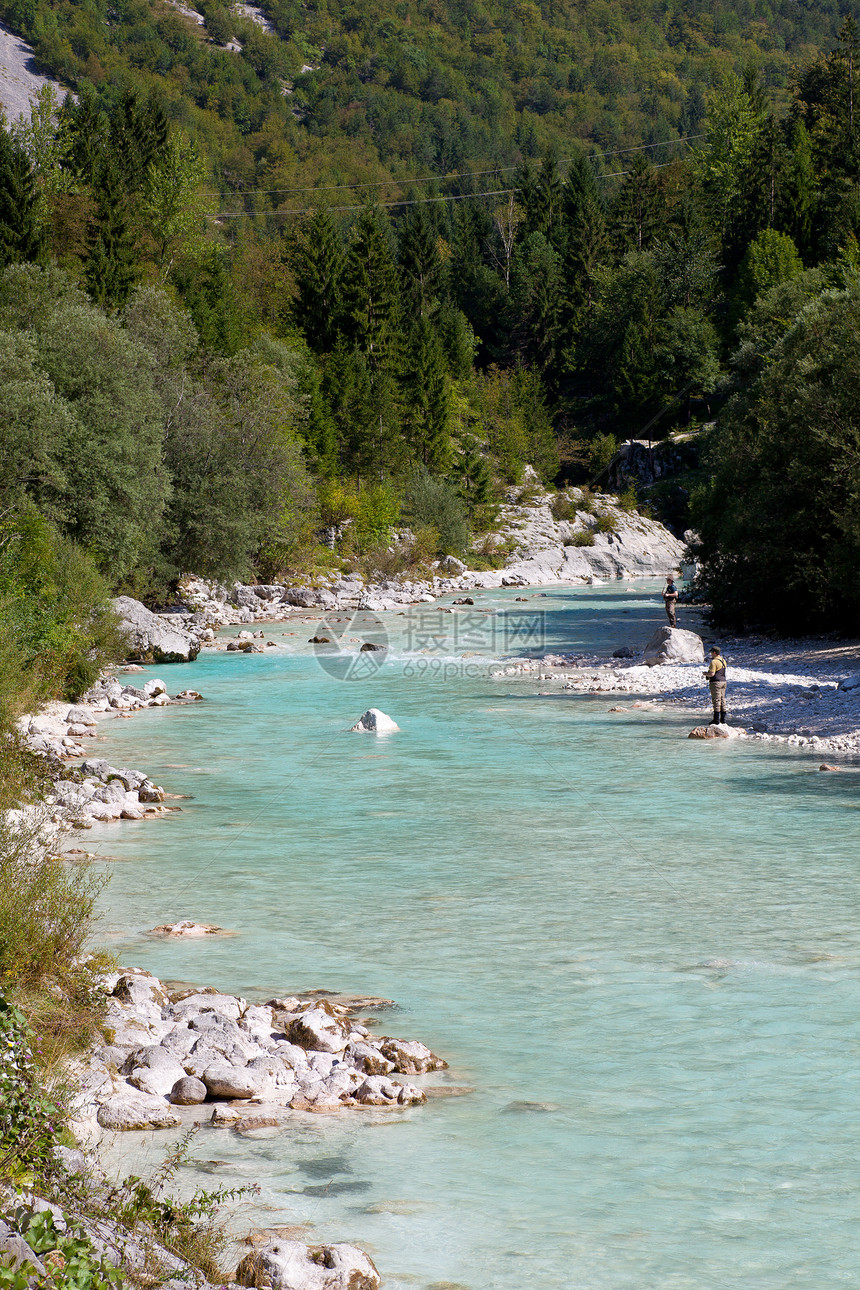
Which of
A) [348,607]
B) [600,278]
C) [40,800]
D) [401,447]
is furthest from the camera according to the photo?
[600,278]

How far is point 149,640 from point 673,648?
14.4 m

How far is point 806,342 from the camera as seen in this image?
35.2m

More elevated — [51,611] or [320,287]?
[320,287]

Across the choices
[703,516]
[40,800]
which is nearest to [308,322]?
[703,516]

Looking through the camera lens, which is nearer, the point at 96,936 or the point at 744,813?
the point at 96,936

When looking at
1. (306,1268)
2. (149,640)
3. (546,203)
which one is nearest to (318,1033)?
(306,1268)

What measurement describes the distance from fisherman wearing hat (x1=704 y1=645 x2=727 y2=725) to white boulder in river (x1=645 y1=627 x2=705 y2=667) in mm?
8103

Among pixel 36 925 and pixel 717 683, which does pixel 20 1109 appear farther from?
pixel 717 683

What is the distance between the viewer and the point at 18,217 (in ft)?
174

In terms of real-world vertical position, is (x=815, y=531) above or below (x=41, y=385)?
below

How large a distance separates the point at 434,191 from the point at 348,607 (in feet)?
333

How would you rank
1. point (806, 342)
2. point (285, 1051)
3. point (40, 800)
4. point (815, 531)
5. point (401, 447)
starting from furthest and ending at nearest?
point (401, 447)
point (806, 342)
point (815, 531)
point (40, 800)
point (285, 1051)

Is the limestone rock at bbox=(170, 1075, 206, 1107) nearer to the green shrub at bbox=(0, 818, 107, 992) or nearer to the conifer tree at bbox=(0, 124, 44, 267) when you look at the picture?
the green shrub at bbox=(0, 818, 107, 992)

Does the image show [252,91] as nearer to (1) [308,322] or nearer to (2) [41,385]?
(1) [308,322]
